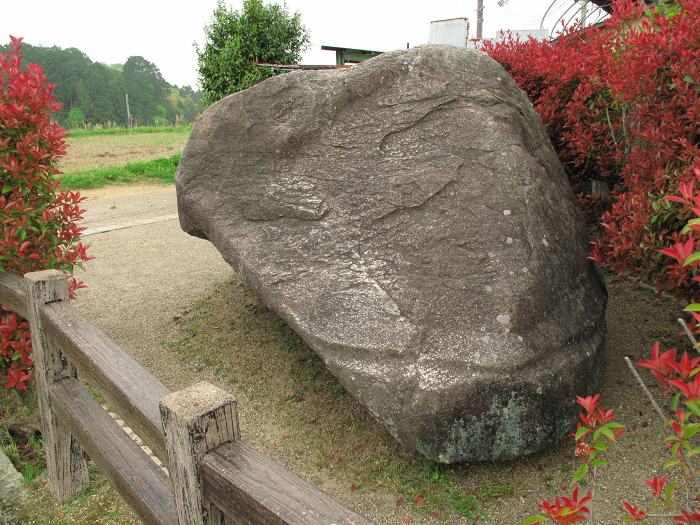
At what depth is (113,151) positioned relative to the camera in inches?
715

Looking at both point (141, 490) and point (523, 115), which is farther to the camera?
point (523, 115)

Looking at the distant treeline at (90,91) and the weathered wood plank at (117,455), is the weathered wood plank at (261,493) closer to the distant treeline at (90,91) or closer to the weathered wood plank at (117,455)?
the weathered wood plank at (117,455)

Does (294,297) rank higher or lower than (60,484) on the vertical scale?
higher

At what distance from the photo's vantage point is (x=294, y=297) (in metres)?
3.17

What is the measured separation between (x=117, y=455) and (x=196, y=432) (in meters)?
1.16

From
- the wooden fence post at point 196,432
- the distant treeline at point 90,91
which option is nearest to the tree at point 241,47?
the wooden fence post at point 196,432

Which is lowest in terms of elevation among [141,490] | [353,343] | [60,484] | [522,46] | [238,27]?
[60,484]

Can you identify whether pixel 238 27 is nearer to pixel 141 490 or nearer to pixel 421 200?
pixel 421 200

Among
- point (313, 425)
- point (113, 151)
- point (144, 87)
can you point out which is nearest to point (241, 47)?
point (113, 151)

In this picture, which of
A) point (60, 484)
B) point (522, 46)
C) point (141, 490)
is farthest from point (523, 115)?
point (60, 484)

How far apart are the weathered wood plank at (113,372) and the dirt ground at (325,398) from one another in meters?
1.23

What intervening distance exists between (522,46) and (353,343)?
393 cm

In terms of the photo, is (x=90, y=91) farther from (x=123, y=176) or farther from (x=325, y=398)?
(x=325, y=398)

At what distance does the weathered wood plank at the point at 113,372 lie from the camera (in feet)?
6.28
